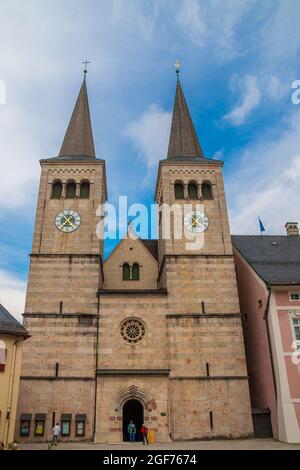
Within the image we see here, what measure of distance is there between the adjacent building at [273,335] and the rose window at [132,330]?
844 centimetres

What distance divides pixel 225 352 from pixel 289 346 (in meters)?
4.53

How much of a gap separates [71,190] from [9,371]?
16.9 m

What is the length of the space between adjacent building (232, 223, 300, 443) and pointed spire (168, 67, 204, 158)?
10.9 m

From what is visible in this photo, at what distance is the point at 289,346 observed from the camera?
81.6ft

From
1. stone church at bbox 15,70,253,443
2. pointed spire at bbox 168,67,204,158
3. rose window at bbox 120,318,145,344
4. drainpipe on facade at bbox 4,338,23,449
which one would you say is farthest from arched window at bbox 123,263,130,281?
drainpipe on facade at bbox 4,338,23,449

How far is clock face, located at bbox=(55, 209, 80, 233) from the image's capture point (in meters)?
31.6

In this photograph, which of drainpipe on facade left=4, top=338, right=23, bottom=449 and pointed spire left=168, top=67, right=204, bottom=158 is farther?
pointed spire left=168, top=67, right=204, bottom=158

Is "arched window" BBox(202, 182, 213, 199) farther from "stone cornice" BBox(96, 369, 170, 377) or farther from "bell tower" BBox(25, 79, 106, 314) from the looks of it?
"stone cornice" BBox(96, 369, 170, 377)

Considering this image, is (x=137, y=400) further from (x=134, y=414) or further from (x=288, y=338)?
(x=288, y=338)

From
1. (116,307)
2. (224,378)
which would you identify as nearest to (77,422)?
(116,307)

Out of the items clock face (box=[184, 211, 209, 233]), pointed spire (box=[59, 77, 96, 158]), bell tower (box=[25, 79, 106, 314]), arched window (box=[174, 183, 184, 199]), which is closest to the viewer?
bell tower (box=[25, 79, 106, 314])

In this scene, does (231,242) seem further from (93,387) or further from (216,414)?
(93,387)
